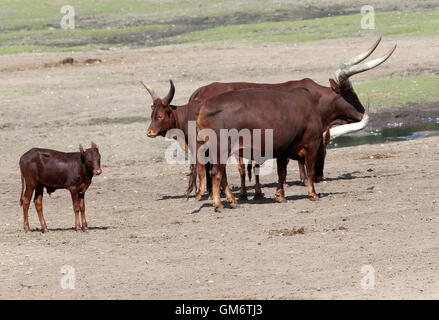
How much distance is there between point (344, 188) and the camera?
17.1 metres

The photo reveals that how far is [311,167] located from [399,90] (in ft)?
34.7

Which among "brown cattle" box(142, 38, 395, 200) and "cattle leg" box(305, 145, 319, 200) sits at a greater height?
"brown cattle" box(142, 38, 395, 200)

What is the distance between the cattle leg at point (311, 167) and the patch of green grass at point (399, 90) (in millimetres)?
8879

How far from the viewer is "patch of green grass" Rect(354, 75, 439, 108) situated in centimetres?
2533

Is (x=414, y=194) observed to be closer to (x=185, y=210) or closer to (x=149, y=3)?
(x=185, y=210)

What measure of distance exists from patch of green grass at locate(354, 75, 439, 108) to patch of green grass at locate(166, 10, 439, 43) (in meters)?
6.35

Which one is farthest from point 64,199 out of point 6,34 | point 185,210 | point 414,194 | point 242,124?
point 6,34

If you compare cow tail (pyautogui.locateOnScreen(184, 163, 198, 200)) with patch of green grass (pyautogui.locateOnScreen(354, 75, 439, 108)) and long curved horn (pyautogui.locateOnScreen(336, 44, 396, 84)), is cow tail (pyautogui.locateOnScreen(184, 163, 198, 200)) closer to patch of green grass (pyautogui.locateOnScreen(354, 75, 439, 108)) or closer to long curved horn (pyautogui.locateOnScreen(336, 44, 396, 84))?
long curved horn (pyautogui.locateOnScreen(336, 44, 396, 84))

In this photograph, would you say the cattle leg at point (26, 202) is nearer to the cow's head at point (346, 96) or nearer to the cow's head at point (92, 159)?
the cow's head at point (92, 159)

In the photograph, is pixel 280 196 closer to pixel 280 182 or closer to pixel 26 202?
pixel 280 182

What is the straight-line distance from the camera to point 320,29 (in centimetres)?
3634

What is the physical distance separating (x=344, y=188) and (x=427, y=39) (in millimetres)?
15734

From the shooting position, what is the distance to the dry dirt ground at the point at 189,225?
441 inches

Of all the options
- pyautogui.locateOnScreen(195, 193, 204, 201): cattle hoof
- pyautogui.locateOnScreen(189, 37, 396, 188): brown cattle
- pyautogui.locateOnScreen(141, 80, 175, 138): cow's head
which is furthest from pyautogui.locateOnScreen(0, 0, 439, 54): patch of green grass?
pyautogui.locateOnScreen(195, 193, 204, 201): cattle hoof
